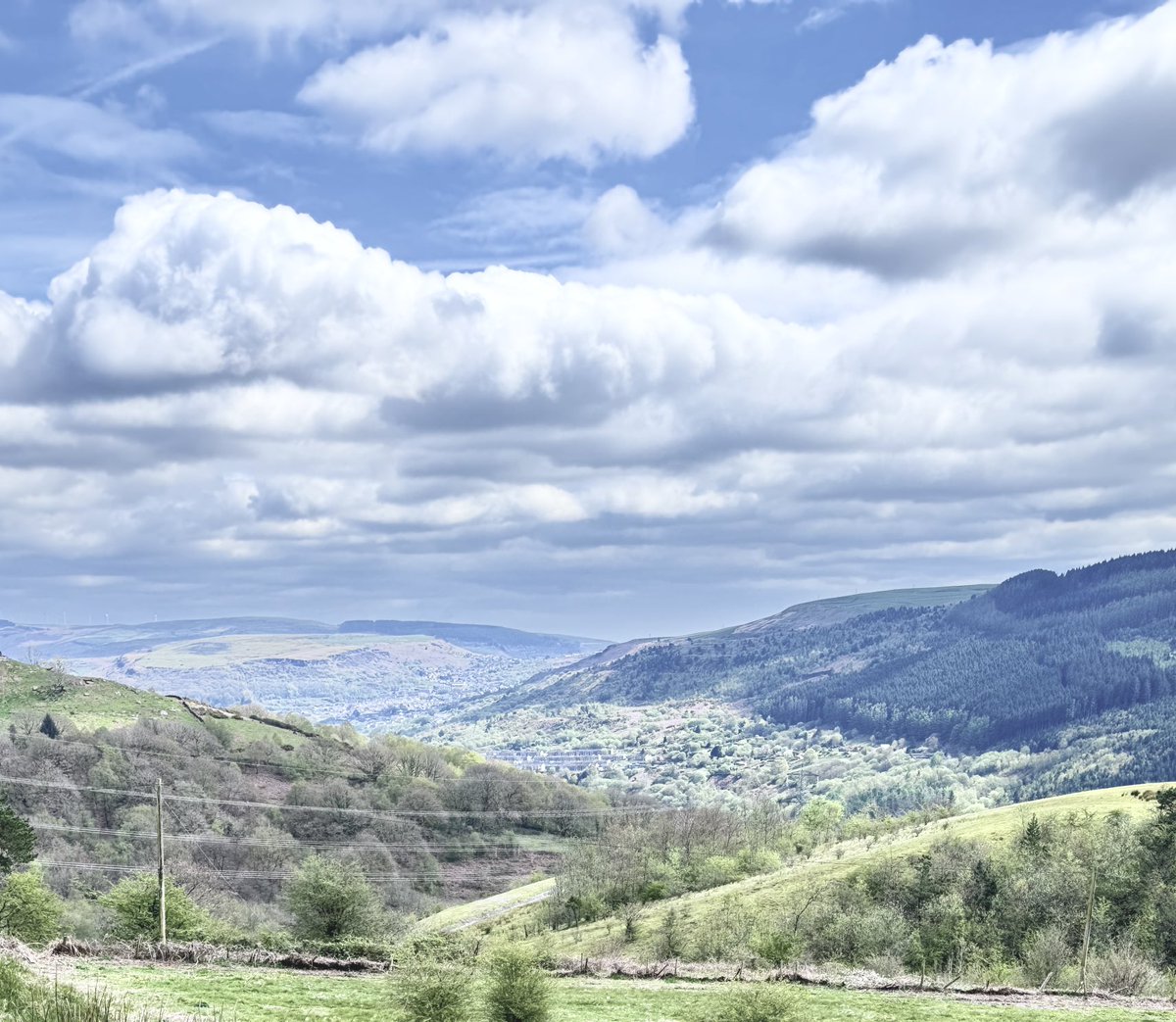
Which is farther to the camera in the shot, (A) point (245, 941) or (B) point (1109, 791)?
(B) point (1109, 791)

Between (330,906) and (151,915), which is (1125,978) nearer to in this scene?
(330,906)

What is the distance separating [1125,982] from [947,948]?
30.3 metres

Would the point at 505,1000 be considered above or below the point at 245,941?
above

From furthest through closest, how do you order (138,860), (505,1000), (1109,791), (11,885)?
1. (138,860)
2. (1109,791)
3. (11,885)
4. (505,1000)

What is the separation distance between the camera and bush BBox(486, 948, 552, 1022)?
3950 centimetres

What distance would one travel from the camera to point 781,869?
133 m

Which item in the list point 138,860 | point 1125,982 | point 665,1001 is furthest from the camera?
point 138,860

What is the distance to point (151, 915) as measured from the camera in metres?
77.2

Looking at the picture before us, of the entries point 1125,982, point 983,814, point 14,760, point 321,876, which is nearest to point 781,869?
point 983,814

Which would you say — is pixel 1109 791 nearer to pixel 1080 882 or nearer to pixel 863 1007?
pixel 1080 882

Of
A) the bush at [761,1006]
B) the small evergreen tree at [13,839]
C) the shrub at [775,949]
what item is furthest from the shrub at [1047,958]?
the small evergreen tree at [13,839]

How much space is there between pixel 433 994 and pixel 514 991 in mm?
4387

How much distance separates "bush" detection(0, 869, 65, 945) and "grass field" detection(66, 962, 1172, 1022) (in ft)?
97.4

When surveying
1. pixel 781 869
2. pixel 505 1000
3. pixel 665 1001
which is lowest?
pixel 781 869
